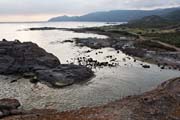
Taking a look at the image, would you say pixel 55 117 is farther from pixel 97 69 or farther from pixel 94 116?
pixel 97 69

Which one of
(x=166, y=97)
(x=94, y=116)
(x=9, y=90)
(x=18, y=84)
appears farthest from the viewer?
(x=18, y=84)

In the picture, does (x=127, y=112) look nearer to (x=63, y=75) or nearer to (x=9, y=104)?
(x=9, y=104)

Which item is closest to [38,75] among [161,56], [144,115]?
[144,115]

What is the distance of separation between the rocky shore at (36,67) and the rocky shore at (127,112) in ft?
62.4

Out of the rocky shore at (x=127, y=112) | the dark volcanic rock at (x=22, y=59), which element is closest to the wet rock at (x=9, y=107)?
the rocky shore at (x=127, y=112)

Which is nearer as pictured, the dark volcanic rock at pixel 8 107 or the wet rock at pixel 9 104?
the dark volcanic rock at pixel 8 107

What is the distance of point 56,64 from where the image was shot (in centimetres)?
8400

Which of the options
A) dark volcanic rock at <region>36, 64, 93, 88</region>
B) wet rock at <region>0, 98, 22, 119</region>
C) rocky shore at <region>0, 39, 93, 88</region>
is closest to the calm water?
wet rock at <region>0, 98, 22, 119</region>

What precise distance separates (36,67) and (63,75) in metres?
11.5

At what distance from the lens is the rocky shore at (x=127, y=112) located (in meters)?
43.2

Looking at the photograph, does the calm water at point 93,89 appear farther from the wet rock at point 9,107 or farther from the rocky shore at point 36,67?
the rocky shore at point 36,67

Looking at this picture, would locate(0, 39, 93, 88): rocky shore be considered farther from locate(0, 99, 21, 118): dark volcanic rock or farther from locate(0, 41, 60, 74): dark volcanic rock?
locate(0, 99, 21, 118): dark volcanic rock

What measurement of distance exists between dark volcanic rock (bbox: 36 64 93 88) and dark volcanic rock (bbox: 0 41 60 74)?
20.4ft

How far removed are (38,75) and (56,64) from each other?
1076 centimetres
